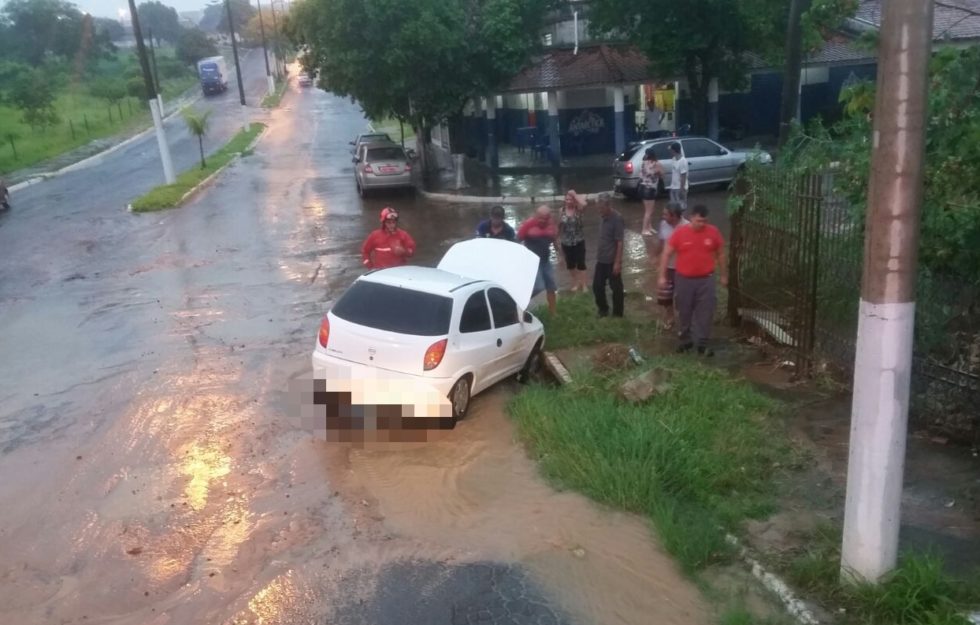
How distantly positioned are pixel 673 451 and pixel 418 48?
1808 centimetres

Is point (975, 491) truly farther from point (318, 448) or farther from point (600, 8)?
point (600, 8)

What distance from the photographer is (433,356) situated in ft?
25.0

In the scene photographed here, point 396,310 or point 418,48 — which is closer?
point 396,310

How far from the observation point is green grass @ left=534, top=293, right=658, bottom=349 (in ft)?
33.0

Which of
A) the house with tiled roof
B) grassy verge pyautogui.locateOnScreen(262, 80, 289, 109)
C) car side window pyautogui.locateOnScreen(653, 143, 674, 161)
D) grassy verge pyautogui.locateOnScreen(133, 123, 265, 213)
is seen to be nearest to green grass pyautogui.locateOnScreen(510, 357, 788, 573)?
car side window pyautogui.locateOnScreen(653, 143, 674, 161)

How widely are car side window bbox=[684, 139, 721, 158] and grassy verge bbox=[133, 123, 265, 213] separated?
44.7 ft

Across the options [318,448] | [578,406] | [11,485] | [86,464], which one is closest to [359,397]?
[318,448]

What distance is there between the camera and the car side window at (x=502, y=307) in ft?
28.3

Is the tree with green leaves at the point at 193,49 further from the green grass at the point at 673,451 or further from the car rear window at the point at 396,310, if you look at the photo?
the green grass at the point at 673,451

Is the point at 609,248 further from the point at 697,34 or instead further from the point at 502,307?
the point at 697,34

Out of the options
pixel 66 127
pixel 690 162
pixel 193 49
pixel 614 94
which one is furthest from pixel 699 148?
pixel 193 49

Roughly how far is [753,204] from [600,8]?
1664 cm

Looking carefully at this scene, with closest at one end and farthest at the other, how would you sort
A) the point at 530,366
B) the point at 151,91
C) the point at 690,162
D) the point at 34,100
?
the point at 530,366 < the point at 690,162 < the point at 151,91 < the point at 34,100

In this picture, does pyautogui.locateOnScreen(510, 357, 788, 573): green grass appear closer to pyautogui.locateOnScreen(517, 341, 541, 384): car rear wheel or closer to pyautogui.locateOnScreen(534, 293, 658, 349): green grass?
pyautogui.locateOnScreen(517, 341, 541, 384): car rear wheel
